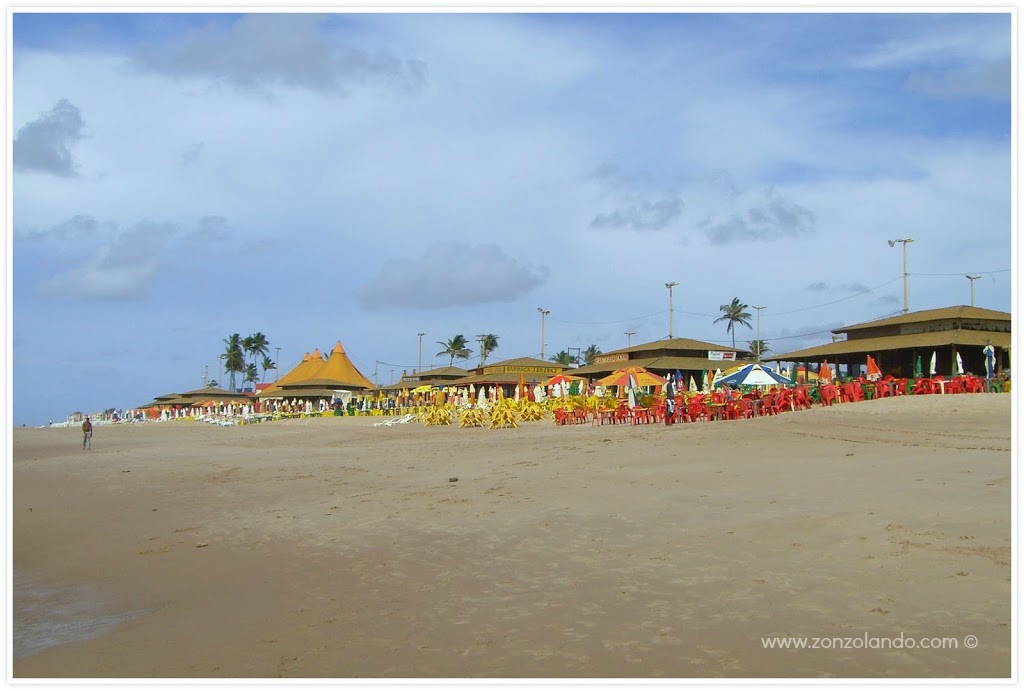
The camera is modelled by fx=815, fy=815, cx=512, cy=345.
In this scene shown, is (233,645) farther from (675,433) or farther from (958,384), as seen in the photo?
(958,384)

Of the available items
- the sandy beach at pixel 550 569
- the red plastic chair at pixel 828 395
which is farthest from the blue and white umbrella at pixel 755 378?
the sandy beach at pixel 550 569

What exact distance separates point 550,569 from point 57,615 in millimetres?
3920

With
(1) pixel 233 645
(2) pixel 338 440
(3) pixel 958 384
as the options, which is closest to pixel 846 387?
(3) pixel 958 384

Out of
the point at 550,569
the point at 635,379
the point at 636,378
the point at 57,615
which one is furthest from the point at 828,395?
the point at 57,615

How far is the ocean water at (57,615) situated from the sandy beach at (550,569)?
0.09ft

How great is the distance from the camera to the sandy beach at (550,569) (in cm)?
468

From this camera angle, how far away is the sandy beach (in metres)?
4.68

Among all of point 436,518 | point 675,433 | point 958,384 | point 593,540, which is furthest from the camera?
point 958,384

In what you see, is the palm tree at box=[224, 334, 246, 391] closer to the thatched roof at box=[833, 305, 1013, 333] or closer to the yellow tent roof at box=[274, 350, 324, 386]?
the yellow tent roof at box=[274, 350, 324, 386]

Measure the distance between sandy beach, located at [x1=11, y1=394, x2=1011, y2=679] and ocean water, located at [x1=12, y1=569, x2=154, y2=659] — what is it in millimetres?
26

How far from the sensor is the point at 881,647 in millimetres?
4371

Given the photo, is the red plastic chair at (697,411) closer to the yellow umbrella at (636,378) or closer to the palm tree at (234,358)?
the yellow umbrella at (636,378)

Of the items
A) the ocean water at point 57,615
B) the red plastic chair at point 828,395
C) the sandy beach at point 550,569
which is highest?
the red plastic chair at point 828,395

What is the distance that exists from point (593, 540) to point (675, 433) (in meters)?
9.55
